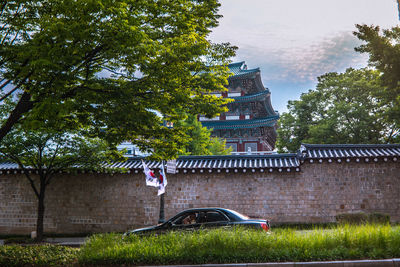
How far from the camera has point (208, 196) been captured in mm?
20219

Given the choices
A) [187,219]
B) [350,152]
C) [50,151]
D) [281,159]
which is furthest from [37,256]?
[350,152]

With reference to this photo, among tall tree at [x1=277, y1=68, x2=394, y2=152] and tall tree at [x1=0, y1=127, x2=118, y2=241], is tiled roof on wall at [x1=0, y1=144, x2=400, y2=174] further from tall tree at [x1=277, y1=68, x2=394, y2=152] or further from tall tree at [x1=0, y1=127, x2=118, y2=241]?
tall tree at [x1=277, y1=68, x2=394, y2=152]

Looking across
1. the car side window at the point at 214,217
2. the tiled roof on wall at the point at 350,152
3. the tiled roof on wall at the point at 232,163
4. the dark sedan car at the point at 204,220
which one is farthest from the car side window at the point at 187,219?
the tiled roof on wall at the point at 350,152

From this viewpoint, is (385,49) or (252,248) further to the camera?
(385,49)

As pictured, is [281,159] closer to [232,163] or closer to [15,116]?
[232,163]

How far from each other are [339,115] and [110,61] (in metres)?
26.5

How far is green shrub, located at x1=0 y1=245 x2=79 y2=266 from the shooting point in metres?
8.68

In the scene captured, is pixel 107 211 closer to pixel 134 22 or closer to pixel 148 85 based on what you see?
pixel 148 85

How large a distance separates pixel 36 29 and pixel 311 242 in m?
10.0

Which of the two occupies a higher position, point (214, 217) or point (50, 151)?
point (50, 151)

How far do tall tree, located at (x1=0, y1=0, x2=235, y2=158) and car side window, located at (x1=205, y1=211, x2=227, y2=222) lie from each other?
3.34 m

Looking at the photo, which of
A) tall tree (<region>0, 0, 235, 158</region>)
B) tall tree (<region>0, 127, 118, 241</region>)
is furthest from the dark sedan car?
tall tree (<region>0, 127, 118, 241</region>)

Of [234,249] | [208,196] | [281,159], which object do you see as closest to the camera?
[234,249]

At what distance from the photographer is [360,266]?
24.4 feet
